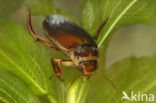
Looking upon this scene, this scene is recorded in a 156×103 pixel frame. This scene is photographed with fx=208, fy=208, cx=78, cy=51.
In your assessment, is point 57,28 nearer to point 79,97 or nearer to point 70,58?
point 70,58

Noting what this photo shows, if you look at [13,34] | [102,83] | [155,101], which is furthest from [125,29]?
[13,34]

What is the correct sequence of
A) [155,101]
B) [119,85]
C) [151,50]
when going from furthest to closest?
[151,50]
[119,85]
[155,101]

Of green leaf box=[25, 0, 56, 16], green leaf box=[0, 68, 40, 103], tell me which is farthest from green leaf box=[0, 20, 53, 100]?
green leaf box=[25, 0, 56, 16]

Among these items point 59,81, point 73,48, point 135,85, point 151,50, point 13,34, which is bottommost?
point 151,50

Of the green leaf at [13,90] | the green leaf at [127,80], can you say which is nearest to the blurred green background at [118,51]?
the green leaf at [127,80]

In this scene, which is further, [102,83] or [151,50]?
[151,50]

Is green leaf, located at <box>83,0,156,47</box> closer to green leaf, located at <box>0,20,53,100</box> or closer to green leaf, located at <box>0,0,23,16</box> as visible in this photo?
green leaf, located at <box>0,20,53,100</box>
